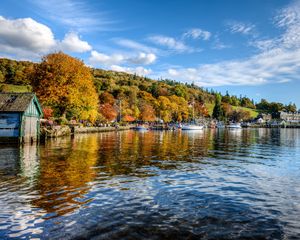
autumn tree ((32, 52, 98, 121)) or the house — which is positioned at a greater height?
autumn tree ((32, 52, 98, 121))

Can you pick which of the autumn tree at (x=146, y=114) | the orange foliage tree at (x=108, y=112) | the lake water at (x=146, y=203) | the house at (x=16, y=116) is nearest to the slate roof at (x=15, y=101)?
the house at (x=16, y=116)

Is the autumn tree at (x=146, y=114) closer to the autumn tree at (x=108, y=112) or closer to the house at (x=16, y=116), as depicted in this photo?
the autumn tree at (x=108, y=112)

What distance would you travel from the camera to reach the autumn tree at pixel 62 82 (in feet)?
220

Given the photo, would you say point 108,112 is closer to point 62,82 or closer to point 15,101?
point 62,82

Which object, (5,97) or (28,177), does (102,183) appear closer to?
(28,177)

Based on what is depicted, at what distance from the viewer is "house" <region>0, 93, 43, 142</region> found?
1633 inches

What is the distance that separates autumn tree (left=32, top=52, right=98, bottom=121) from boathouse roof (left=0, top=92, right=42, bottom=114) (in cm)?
2221

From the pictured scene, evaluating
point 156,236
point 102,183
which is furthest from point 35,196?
point 156,236

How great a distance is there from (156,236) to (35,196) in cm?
718

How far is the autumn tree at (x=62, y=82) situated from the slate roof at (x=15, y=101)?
22.2 metres

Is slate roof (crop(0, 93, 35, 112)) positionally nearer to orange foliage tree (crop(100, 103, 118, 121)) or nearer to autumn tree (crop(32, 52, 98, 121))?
autumn tree (crop(32, 52, 98, 121))

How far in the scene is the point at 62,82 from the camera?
67375 mm

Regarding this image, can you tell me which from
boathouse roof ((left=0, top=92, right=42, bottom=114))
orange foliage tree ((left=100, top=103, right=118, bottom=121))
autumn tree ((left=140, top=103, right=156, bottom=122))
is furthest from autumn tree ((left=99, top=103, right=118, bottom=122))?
boathouse roof ((left=0, top=92, right=42, bottom=114))

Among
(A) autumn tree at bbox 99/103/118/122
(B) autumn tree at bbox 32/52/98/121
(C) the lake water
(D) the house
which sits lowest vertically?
(C) the lake water
